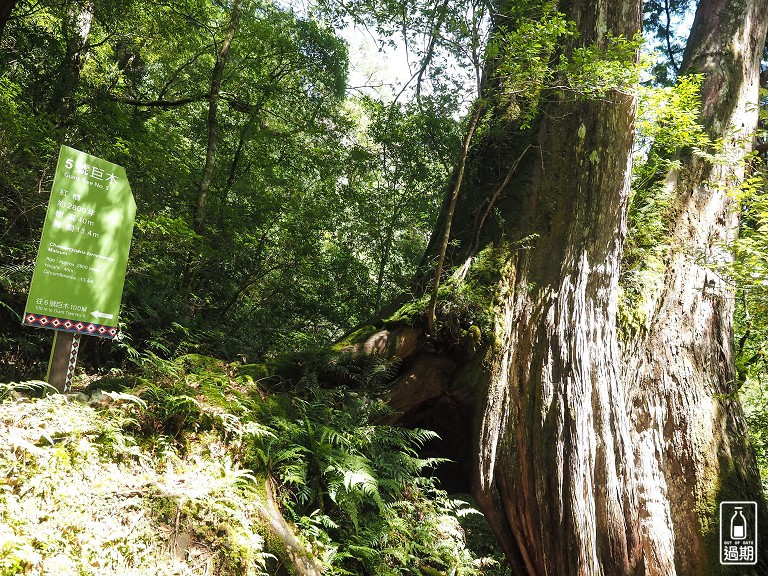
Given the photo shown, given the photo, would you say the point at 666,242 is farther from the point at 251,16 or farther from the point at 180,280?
the point at 251,16

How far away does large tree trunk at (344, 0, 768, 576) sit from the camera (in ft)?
15.9

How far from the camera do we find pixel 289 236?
9.36 metres

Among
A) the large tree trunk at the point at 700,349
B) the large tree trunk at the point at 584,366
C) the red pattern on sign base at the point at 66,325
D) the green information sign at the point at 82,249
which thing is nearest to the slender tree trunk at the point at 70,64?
the green information sign at the point at 82,249

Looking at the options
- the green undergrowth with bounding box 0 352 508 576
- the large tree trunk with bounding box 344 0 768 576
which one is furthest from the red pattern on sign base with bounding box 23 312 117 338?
the large tree trunk with bounding box 344 0 768 576

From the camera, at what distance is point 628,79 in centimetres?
497

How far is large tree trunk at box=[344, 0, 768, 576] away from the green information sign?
2.69 meters

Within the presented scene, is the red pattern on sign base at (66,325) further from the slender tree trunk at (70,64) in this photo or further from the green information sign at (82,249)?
the slender tree trunk at (70,64)

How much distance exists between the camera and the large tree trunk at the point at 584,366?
4859mm

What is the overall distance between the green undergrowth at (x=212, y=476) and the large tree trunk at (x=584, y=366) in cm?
78

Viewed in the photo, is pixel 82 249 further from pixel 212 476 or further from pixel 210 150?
pixel 210 150

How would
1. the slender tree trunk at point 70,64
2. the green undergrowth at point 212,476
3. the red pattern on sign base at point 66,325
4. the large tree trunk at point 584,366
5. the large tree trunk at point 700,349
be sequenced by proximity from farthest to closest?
the slender tree trunk at point 70,64
the large tree trunk at point 700,349
the large tree trunk at point 584,366
the red pattern on sign base at point 66,325
the green undergrowth at point 212,476

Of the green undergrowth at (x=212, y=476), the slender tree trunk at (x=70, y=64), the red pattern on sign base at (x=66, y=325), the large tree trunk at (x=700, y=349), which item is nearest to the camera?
the green undergrowth at (x=212, y=476)

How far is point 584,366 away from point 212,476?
12.0ft

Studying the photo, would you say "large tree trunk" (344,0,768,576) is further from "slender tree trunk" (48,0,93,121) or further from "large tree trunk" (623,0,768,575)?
"slender tree trunk" (48,0,93,121)
